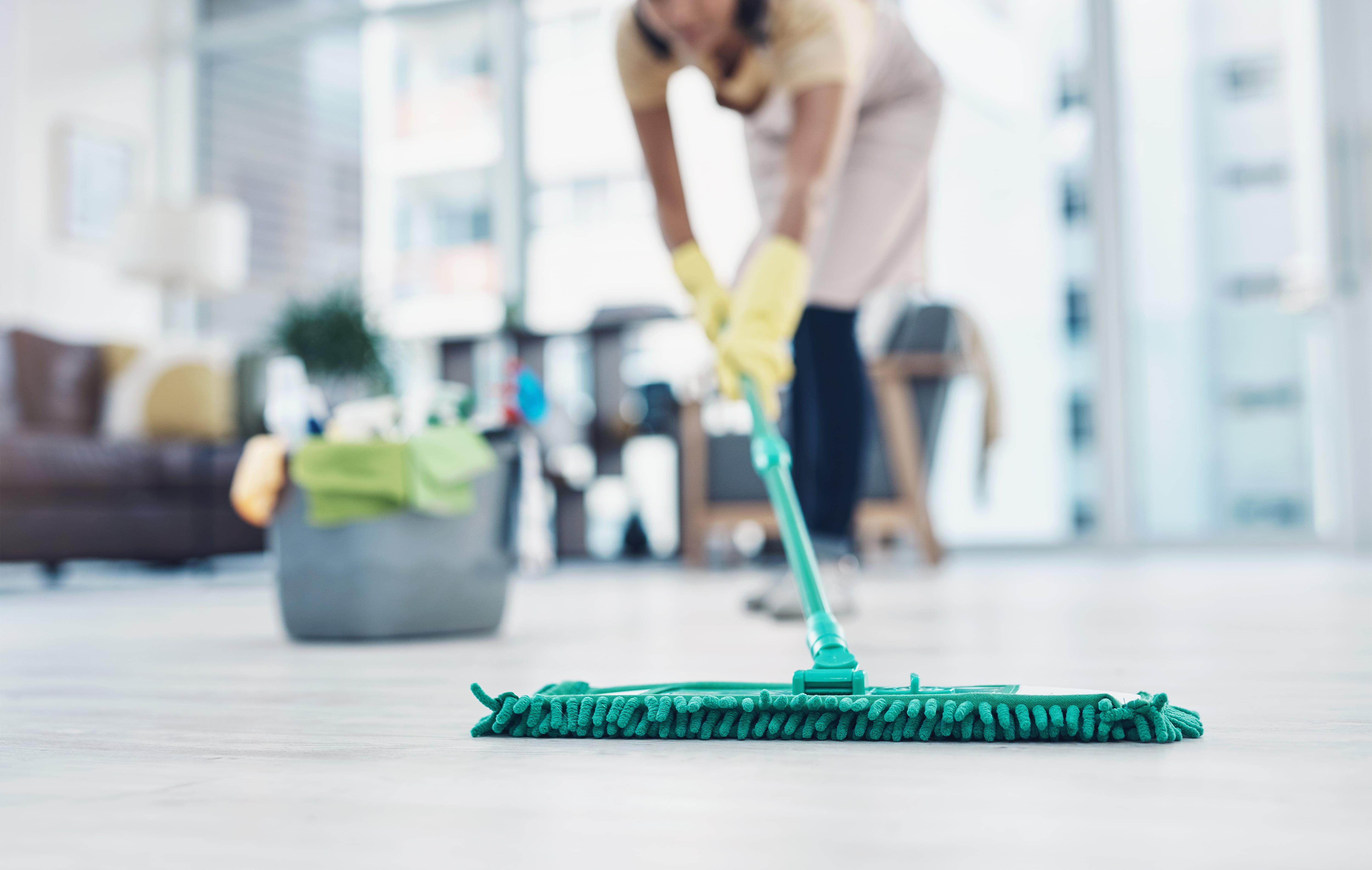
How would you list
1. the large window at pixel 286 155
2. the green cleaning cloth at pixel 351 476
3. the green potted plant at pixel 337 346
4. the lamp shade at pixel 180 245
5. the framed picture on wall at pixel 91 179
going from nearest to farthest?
the green cleaning cloth at pixel 351 476 → the lamp shade at pixel 180 245 → the green potted plant at pixel 337 346 → the framed picture on wall at pixel 91 179 → the large window at pixel 286 155

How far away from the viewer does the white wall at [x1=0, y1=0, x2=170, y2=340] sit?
498cm

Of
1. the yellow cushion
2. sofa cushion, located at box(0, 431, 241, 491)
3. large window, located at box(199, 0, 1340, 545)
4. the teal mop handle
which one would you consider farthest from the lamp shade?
the teal mop handle

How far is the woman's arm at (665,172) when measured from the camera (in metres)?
1.46

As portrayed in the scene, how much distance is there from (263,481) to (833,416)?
0.76 m

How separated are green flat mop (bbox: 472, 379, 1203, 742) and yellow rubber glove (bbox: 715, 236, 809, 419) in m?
0.47

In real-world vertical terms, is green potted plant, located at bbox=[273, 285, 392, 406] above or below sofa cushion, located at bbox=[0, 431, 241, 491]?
above

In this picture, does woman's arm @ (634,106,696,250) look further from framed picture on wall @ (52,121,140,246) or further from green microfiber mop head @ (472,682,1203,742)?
framed picture on wall @ (52,121,140,246)

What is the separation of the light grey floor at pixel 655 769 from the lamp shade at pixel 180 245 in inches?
146

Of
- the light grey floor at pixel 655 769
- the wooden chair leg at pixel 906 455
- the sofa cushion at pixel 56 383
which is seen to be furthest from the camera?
the sofa cushion at pixel 56 383

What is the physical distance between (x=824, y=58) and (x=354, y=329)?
3916 mm

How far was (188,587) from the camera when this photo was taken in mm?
2887

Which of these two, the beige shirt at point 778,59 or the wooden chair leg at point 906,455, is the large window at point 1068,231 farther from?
the beige shirt at point 778,59

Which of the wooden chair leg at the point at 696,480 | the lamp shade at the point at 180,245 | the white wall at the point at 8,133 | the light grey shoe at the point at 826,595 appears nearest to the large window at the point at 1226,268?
the wooden chair leg at the point at 696,480

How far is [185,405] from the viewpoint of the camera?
3623 millimetres
